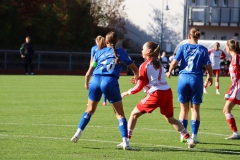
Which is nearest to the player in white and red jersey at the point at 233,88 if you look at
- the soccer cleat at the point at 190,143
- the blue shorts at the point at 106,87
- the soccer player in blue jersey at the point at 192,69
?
the soccer player in blue jersey at the point at 192,69

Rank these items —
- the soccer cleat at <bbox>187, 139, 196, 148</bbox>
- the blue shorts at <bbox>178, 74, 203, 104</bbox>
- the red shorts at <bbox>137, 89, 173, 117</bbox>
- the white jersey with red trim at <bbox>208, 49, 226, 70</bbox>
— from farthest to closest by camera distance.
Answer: the white jersey with red trim at <bbox>208, 49, 226, 70</bbox>, the blue shorts at <bbox>178, 74, 203, 104</bbox>, the soccer cleat at <bbox>187, 139, 196, 148</bbox>, the red shorts at <bbox>137, 89, 173, 117</bbox>

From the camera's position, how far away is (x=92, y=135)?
1295cm

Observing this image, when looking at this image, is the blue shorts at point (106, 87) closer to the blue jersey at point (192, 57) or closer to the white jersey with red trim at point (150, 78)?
the white jersey with red trim at point (150, 78)

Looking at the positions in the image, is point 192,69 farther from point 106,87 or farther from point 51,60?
point 51,60

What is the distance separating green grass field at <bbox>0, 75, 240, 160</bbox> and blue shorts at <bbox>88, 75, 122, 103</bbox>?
0.85 meters

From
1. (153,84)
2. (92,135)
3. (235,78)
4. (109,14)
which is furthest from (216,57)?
(109,14)

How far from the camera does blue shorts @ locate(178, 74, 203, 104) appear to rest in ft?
39.7

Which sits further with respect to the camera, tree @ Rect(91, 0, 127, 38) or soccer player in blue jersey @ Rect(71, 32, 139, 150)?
tree @ Rect(91, 0, 127, 38)

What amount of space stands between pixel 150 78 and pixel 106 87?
739mm

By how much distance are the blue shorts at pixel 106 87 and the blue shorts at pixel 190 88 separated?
153 cm

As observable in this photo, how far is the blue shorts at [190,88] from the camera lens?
12102 millimetres

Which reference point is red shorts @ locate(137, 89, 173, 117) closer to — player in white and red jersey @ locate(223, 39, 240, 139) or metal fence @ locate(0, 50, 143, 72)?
player in white and red jersey @ locate(223, 39, 240, 139)

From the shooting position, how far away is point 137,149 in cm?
1115

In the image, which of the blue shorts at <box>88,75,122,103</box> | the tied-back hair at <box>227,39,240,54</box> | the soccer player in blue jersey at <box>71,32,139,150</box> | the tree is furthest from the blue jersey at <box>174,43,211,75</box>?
the tree
